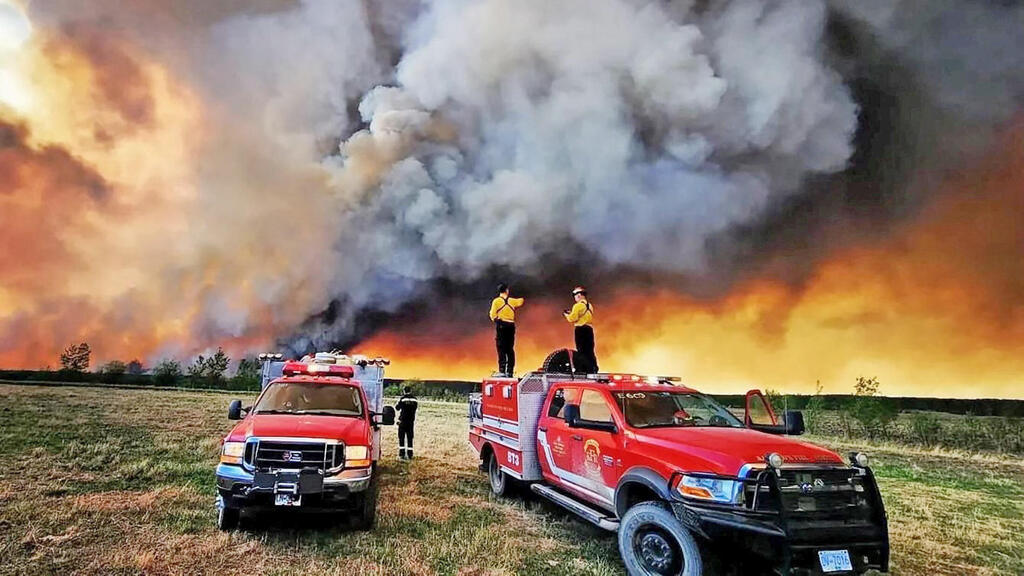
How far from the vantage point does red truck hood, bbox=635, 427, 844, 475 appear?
447 centimetres

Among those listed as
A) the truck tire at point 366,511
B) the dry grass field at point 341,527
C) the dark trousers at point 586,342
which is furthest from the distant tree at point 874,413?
the truck tire at point 366,511

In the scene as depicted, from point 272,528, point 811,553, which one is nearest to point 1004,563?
point 811,553

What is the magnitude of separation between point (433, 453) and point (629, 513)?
9.21 meters

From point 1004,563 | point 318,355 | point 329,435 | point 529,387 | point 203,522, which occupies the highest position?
point 318,355

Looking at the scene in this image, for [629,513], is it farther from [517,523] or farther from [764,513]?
[517,523]

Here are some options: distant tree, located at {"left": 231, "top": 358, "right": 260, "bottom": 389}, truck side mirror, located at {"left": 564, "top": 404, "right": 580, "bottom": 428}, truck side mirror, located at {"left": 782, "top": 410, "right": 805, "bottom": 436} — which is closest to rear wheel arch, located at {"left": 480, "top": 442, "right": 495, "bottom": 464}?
truck side mirror, located at {"left": 564, "top": 404, "right": 580, "bottom": 428}

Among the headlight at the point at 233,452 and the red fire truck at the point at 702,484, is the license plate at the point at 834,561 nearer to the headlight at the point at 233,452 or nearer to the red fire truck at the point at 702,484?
the red fire truck at the point at 702,484

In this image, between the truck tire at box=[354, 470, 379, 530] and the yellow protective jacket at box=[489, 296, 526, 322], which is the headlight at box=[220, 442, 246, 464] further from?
the yellow protective jacket at box=[489, 296, 526, 322]

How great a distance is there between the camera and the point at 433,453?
1343 cm

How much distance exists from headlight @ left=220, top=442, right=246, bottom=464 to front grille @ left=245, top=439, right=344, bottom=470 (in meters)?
0.07

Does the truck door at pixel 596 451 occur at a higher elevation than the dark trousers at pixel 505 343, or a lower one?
lower

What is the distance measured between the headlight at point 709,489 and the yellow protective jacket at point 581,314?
5.17 metres

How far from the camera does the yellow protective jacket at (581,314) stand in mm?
9688

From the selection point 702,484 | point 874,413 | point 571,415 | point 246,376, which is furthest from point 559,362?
point 246,376
